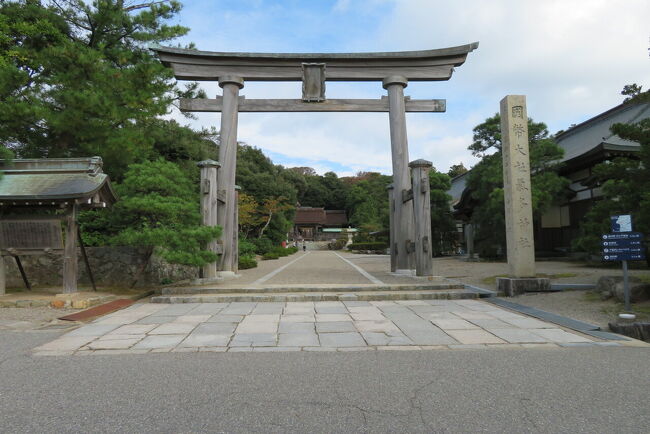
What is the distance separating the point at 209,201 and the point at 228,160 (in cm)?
166

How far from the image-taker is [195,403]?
8.86 feet

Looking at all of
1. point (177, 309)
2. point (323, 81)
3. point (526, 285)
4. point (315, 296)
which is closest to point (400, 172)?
point (323, 81)

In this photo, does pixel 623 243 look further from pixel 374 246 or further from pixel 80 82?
pixel 374 246

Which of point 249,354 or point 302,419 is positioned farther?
point 249,354

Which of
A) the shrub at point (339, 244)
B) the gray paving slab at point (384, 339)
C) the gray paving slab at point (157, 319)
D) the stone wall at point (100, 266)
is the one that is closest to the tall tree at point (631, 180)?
the gray paving slab at point (384, 339)

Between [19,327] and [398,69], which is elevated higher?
[398,69]

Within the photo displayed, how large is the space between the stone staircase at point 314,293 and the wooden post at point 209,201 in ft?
2.98

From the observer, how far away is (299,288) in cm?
775

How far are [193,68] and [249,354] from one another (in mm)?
8482

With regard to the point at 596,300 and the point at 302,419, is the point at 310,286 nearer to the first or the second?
the point at 596,300

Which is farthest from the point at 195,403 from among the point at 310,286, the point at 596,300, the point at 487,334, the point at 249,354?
the point at 596,300

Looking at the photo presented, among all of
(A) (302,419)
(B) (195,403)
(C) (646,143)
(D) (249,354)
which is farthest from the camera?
(C) (646,143)

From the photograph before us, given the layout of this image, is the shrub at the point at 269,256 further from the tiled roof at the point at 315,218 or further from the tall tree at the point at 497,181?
the tiled roof at the point at 315,218

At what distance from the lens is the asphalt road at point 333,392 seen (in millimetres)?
2406
